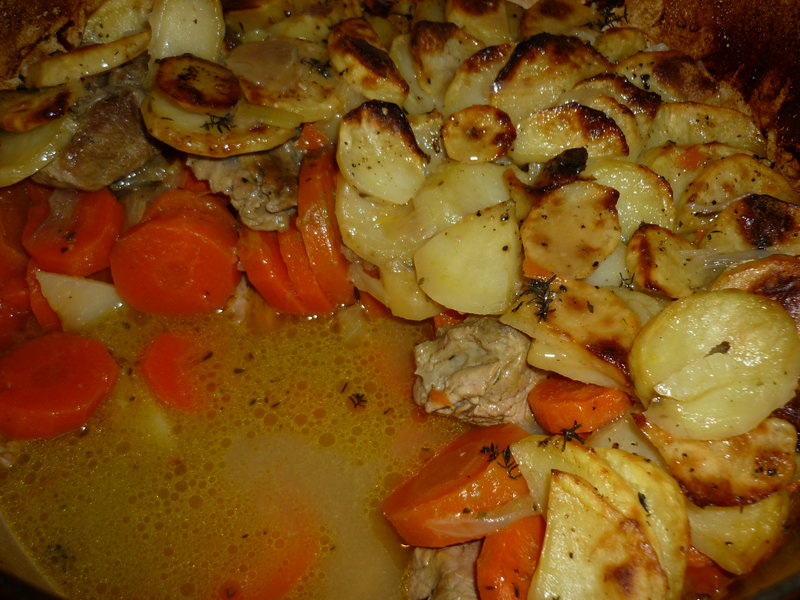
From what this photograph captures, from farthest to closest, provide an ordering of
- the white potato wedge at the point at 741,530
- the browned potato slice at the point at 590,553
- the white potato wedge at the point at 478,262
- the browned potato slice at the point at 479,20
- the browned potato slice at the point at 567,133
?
the browned potato slice at the point at 479,20, the browned potato slice at the point at 567,133, the white potato wedge at the point at 478,262, the white potato wedge at the point at 741,530, the browned potato slice at the point at 590,553

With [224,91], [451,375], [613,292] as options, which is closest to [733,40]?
[613,292]

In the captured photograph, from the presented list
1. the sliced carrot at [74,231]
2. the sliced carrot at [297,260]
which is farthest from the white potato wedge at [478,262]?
the sliced carrot at [74,231]

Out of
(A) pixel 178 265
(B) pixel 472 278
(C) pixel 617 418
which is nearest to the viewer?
(C) pixel 617 418

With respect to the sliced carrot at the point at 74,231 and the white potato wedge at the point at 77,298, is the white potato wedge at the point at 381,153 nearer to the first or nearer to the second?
the sliced carrot at the point at 74,231

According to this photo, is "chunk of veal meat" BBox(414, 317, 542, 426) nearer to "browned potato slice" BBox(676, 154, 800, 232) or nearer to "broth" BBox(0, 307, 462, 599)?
"broth" BBox(0, 307, 462, 599)

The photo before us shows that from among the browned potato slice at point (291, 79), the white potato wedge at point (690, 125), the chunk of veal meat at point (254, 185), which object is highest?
the white potato wedge at point (690, 125)

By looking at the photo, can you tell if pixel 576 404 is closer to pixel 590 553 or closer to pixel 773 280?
pixel 590 553

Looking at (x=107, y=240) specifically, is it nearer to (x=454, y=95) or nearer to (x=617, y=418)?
(x=454, y=95)
